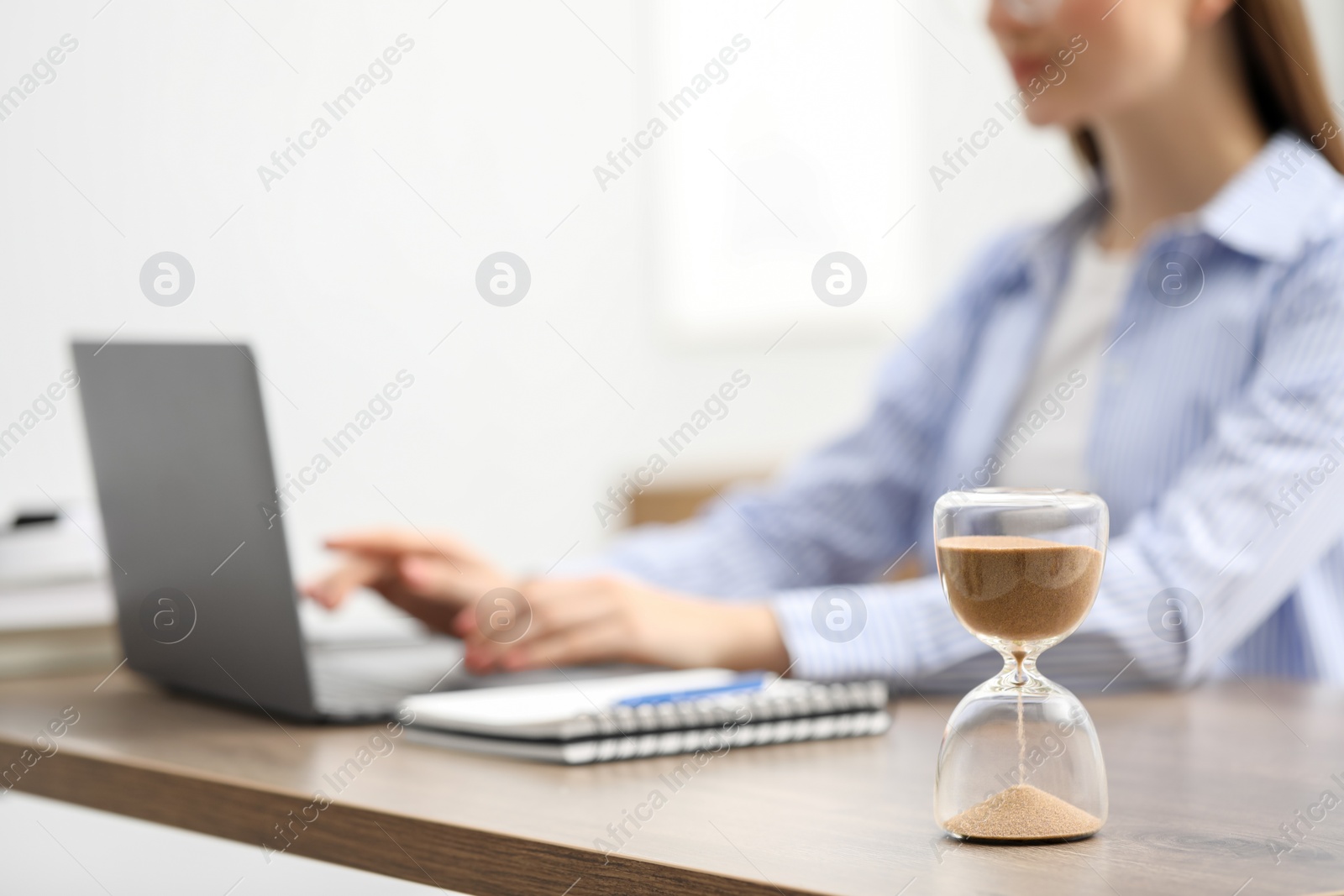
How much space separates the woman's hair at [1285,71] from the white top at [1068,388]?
0.22 meters

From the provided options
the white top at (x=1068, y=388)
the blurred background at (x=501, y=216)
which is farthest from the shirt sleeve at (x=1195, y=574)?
the blurred background at (x=501, y=216)

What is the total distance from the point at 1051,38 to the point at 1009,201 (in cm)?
326

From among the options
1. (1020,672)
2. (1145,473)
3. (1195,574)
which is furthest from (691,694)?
(1145,473)

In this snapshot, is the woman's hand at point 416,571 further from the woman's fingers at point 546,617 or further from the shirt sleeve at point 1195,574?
the shirt sleeve at point 1195,574

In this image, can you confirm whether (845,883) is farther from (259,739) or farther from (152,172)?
(152,172)

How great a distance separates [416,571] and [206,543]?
280mm

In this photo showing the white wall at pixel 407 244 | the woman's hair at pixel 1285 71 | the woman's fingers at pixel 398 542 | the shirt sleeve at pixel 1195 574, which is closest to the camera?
the shirt sleeve at pixel 1195 574

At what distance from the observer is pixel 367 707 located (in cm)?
109

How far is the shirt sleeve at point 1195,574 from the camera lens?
119cm

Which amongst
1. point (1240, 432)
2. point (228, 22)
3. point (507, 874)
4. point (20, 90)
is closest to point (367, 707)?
point (507, 874)

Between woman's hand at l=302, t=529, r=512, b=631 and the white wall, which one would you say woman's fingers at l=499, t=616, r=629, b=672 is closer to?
woman's hand at l=302, t=529, r=512, b=631

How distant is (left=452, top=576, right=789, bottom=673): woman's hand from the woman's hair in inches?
33.0

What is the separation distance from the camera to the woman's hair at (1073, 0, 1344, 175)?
59.7 inches

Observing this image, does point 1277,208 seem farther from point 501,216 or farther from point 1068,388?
point 501,216
